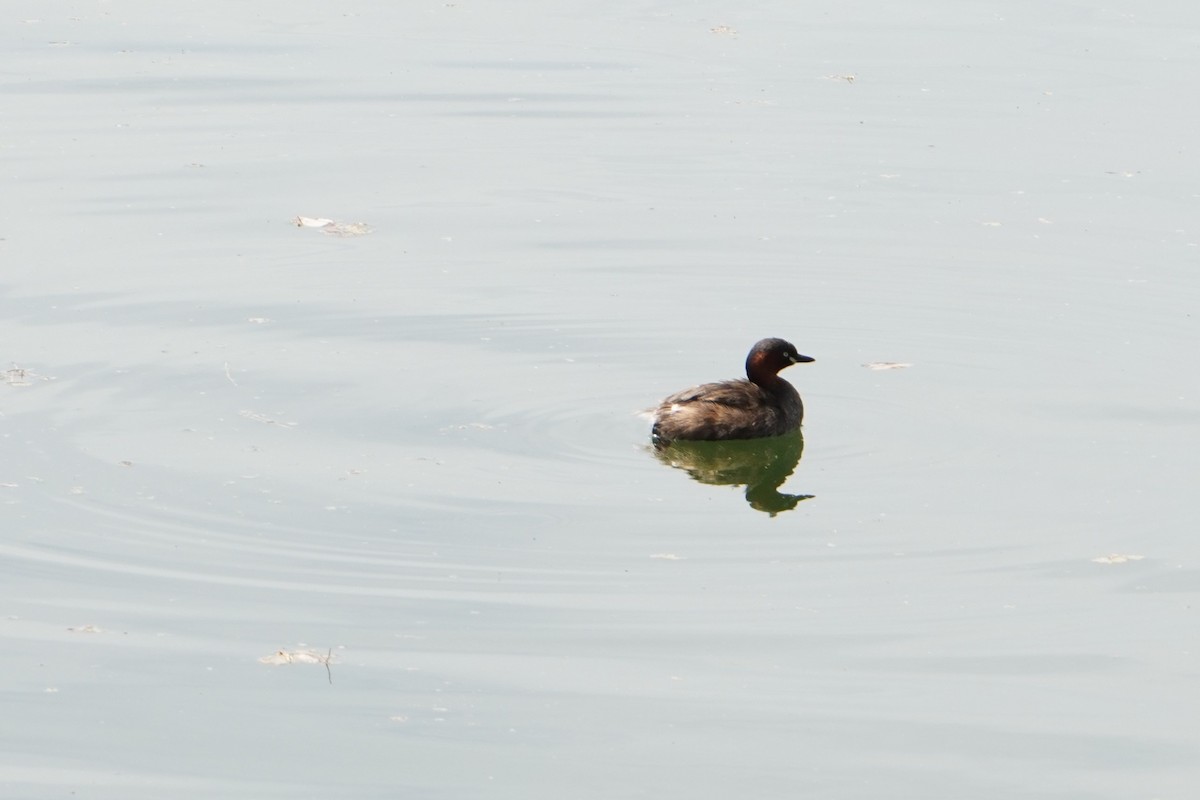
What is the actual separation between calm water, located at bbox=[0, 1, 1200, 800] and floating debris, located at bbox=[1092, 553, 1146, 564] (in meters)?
0.02

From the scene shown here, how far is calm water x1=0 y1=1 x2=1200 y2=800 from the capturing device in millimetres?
7426

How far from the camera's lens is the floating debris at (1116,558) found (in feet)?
30.4

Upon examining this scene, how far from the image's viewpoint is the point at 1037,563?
9.23 m

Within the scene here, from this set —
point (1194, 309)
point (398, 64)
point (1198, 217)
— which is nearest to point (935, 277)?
point (1194, 309)

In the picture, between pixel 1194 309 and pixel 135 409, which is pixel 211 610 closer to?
pixel 135 409

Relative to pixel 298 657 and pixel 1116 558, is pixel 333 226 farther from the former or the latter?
pixel 298 657

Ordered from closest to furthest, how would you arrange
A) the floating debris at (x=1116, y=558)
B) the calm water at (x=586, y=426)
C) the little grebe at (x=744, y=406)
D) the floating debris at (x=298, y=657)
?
the calm water at (x=586, y=426) < the floating debris at (x=298, y=657) < the floating debris at (x=1116, y=558) < the little grebe at (x=744, y=406)

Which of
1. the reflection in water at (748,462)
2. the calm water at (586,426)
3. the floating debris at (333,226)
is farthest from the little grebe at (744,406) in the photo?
the floating debris at (333,226)

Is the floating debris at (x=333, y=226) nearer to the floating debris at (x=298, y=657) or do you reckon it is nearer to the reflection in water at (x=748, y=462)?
the reflection in water at (x=748, y=462)

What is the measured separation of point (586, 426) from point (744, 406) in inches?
36.2

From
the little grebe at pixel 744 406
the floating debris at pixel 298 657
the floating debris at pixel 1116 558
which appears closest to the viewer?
the floating debris at pixel 298 657

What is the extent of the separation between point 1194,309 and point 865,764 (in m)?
7.09

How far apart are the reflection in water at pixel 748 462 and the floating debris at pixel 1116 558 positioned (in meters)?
1.57

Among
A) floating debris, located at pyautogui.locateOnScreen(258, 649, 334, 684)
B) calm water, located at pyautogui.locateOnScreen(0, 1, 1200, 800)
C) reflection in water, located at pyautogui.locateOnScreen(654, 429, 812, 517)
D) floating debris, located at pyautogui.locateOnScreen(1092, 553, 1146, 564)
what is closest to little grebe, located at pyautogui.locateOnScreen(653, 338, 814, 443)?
reflection in water, located at pyautogui.locateOnScreen(654, 429, 812, 517)
